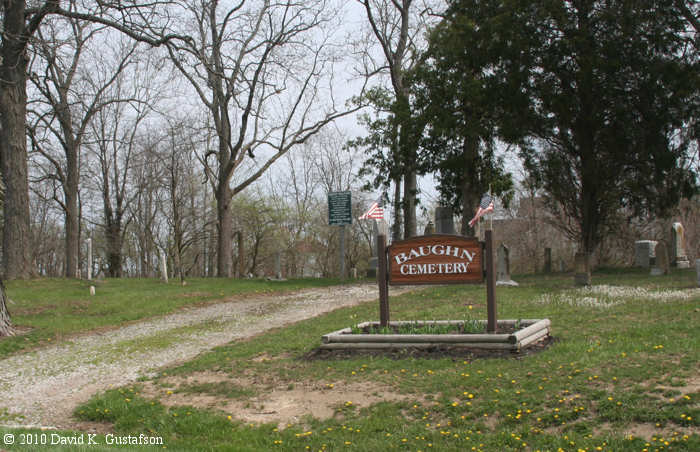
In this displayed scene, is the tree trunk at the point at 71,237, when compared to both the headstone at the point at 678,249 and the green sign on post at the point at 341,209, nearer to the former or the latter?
the green sign on post at the point at 341,209

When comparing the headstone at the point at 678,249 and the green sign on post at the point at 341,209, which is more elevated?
the green sign on post at the point at 341,209

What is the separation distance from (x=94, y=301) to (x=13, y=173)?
577 cm

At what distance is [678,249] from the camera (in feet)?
73.6

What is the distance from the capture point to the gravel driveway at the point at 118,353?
8.00m

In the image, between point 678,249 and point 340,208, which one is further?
point 340,208

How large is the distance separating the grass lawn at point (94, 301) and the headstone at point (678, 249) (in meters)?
12.6

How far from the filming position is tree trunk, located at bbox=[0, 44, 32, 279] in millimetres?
18797

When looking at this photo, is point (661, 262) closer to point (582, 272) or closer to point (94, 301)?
point (582, 272)

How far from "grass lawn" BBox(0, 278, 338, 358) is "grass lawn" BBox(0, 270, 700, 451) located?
198 inches

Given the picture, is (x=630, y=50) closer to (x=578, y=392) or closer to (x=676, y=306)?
(x=676, y=306)

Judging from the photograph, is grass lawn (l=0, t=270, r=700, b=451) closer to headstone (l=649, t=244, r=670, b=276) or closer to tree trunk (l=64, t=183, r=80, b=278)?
headstone (l=649, t=244, r=670, b=276)

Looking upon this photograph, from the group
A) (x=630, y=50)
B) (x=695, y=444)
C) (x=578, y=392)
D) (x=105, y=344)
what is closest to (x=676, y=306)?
(x=578, y=392)

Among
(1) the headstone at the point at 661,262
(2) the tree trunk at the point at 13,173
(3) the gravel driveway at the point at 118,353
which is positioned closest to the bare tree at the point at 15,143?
(2) the tree trunk at the point at 13,173

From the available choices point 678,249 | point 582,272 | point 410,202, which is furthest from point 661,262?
point 410,202
